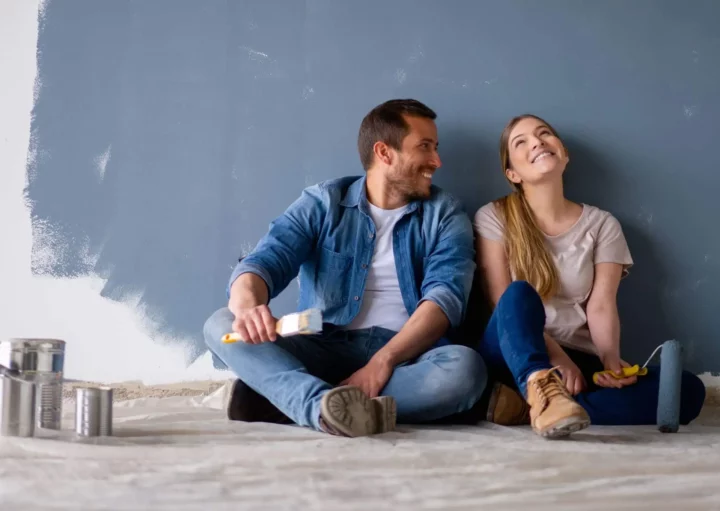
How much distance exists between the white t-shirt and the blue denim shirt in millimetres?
23

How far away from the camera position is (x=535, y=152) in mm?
2006

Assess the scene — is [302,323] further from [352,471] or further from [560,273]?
[560,273]

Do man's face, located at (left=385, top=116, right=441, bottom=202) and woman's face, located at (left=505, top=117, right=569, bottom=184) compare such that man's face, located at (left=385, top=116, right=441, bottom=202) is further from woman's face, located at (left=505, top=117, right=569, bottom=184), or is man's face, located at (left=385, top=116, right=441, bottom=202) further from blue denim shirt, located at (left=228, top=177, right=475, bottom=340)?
woman's face, located at (left=505, top=117, right=569, bottom=184)

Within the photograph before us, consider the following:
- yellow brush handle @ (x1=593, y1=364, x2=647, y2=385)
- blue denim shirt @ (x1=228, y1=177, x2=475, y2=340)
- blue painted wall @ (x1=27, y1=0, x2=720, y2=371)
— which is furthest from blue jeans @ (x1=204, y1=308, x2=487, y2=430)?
blue painted wall @ (x1=27, y1=0, x2=720, y2=371)

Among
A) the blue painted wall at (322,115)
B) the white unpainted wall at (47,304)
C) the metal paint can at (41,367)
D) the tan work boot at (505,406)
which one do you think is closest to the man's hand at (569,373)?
the tan work boot at (505,406)

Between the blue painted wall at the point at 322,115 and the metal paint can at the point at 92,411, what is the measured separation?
782 millimetres

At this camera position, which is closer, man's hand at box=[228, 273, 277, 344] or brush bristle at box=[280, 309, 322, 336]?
brush bristle at box=[280, 309, 322, 336]

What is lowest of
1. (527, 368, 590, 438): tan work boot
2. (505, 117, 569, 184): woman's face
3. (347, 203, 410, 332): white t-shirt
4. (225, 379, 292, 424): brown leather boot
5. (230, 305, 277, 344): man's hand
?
(225, 379, 292, 424): brown leather boot

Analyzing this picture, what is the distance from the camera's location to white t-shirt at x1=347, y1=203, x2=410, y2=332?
1924 mm

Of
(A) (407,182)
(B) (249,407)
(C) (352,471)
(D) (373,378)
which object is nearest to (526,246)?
(A) (407,182)

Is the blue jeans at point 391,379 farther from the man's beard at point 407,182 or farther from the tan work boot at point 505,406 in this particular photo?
the man's beard at point 407,182

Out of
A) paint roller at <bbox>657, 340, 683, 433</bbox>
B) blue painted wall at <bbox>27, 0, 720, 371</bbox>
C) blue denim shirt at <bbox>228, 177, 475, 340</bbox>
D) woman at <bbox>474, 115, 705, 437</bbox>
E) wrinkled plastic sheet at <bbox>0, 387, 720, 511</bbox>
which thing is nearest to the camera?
wrinkled plastic sheet at <bbox>0, 387, 720, 511</bbox>

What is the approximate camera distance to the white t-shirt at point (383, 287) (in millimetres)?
1924

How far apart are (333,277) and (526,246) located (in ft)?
1.68
